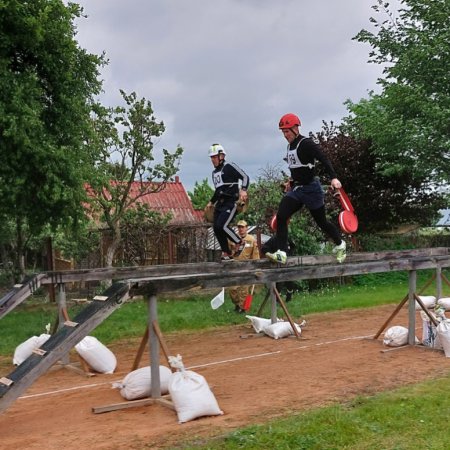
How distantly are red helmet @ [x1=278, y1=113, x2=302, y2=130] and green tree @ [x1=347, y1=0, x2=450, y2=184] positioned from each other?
10931 mm

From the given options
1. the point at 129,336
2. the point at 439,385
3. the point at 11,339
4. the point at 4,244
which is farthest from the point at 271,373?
the point at 4,244

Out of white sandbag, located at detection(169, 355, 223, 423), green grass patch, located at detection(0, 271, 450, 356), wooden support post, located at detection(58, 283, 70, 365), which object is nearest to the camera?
white sandbag, located at detection(169, 355, 223, 423)

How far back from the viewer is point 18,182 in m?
9.87

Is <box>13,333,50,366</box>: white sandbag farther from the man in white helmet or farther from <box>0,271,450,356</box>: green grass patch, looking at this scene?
the man in white helmet

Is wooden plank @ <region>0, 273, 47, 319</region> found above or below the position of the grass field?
above

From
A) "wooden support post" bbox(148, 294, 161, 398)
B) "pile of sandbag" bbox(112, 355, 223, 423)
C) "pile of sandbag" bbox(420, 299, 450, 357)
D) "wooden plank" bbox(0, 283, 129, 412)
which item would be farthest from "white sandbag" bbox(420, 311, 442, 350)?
"wooden plank" bbox(0, 283, 129, 412)

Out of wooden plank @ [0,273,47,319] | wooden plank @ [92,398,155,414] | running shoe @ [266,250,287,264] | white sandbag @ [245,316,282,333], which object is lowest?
wooden plank @ [92,398,155,414]

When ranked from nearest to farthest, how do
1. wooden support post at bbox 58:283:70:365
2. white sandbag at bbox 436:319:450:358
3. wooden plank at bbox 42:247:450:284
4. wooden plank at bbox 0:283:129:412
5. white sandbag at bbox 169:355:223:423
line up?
wooden plank at bbox 0:283:129:412 → white sandbag at bbox 169:355:223:423 → wooden plank at bbox 42:247:450:284 → wooden support post at bbox 58:283:70:365 → white sandbag at bbox 436:319:450:358

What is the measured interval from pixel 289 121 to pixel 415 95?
11.8 metres

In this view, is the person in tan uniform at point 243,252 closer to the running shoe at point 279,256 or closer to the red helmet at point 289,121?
the running shoe at point 279,256

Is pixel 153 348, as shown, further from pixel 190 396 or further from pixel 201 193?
pixel 201 193

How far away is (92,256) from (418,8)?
12770 mm

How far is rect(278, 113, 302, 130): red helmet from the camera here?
307 inches

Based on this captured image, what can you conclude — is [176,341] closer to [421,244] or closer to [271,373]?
[271,373]
